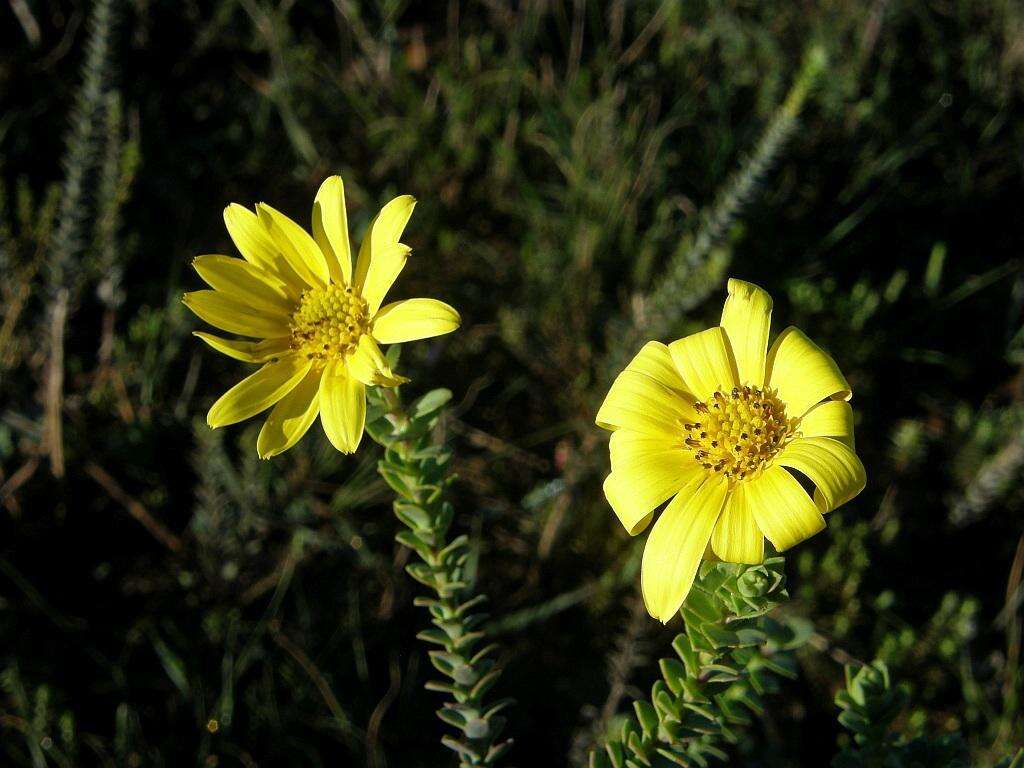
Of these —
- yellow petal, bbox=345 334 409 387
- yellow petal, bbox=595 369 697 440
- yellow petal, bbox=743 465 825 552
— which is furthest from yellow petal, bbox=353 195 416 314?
yellow petal, bbox=743 465 825 552

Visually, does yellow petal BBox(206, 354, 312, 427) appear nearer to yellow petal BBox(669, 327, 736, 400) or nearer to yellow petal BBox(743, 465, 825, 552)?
yellow petal BBox(669, 327, 736, 400)

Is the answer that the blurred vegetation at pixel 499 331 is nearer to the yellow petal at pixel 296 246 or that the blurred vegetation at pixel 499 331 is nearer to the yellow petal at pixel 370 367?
the yellow petal at pixel 296 246

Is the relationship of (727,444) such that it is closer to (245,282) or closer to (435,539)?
(435,539)

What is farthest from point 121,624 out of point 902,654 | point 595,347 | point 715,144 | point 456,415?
point 715,144

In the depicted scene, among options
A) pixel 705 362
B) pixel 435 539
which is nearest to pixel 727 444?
pixel 705 362

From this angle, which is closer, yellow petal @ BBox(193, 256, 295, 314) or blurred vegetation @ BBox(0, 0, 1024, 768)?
yellow petal @ BBox(193, 256, 295, 314)

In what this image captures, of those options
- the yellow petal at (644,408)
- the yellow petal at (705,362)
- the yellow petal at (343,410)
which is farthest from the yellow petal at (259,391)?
the yellow petal at (705,362)

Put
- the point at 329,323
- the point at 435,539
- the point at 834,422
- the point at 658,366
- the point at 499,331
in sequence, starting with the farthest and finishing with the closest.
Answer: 1. the point at 499,331
2. the point at 329,323
3. the point at 658,366
4. the point at 435,539
5. the point at 834,422

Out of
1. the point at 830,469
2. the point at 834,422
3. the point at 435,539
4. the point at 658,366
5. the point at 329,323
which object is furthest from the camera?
the point at 329,323
